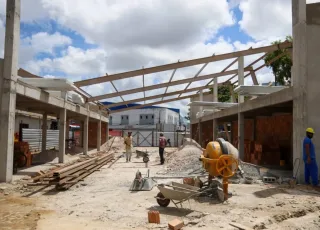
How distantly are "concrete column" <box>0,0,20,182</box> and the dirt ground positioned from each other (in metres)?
0.89

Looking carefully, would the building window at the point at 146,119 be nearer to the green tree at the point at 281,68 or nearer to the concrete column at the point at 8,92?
the green tree at the point at 281,68

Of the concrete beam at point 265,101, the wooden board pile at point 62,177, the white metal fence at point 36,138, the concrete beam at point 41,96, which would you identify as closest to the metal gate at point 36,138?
the white metal fence at point 36,138

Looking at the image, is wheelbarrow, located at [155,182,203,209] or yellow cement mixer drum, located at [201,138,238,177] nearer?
wheelbarrow, located at [155,182,203,209]

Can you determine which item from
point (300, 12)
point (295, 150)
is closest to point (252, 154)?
point (295, 150)

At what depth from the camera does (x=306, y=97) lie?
10.2 metres

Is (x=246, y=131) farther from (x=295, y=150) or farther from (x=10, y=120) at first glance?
(x=10, y=120)

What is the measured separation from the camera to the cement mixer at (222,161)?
7797 millimetres

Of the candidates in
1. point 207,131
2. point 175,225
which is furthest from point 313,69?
point 207,131

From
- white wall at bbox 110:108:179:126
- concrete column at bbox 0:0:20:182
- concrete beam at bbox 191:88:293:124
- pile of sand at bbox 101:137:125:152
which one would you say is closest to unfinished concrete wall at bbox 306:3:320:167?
concrete beam at bbox 191:88:293:124

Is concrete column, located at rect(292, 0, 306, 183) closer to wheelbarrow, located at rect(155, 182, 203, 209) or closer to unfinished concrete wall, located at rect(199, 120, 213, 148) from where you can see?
wheelbarrow, located at rect(155, 182, 203, 209)

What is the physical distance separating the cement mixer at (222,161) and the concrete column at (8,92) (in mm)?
6551

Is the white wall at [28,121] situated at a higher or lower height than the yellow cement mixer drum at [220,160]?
higher

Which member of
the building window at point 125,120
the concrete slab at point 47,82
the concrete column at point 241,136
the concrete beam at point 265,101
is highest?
the building window at point 125,120

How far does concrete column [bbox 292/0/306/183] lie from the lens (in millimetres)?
10195
